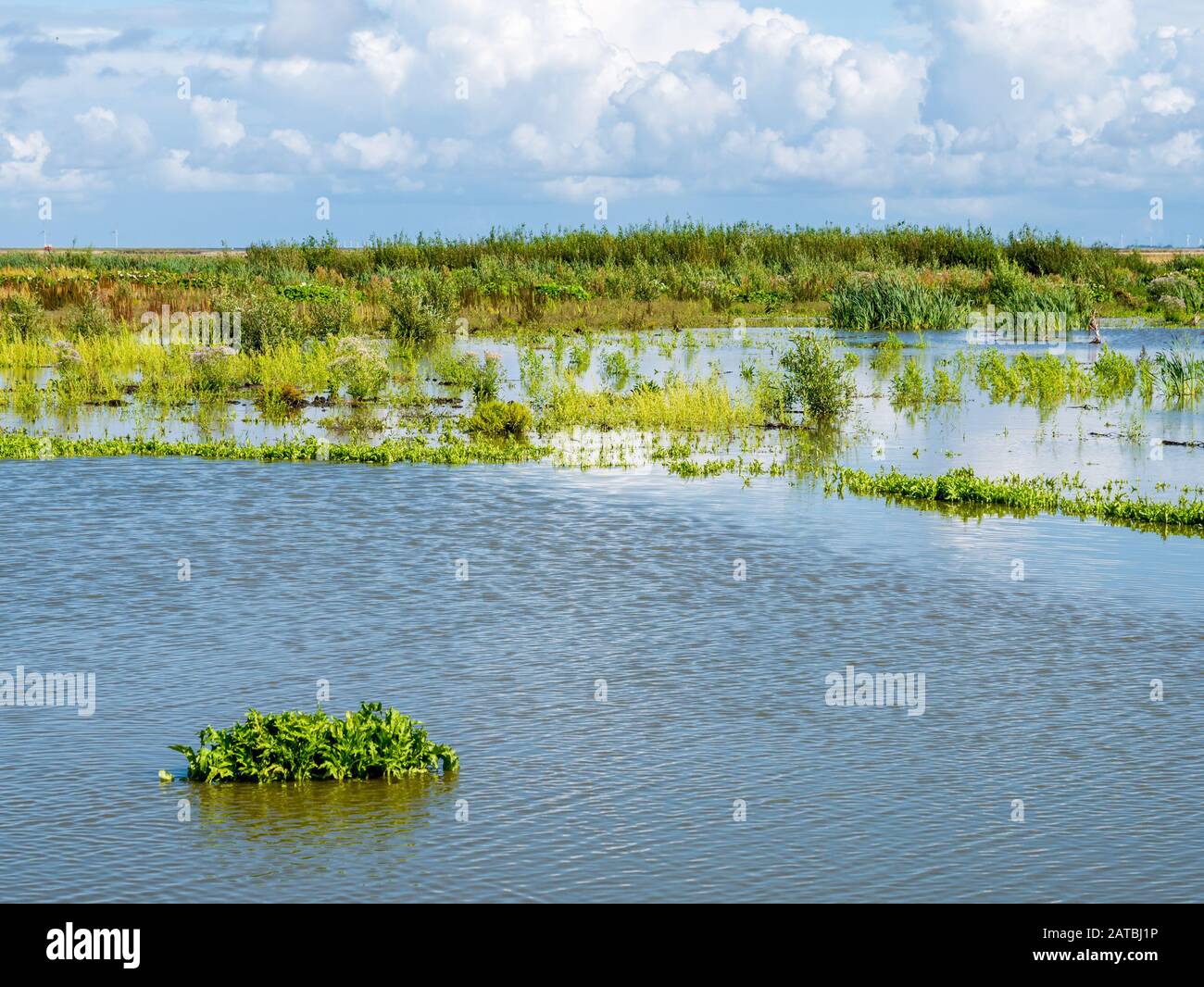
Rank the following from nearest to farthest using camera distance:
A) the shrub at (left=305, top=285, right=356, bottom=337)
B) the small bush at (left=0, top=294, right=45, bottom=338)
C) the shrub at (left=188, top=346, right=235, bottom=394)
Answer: the shrub at (left=188, top=346, right=235, bottom=394) → the small bush at (left=0, top=294, right=45, bottom=338) → the shrub at (left=305, top=285, right=356, bottom=337)

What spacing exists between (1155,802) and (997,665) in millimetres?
2730

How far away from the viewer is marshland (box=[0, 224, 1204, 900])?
7.48 metres

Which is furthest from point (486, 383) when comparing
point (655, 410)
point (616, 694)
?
point (616, 694)

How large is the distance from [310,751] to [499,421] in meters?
14.5

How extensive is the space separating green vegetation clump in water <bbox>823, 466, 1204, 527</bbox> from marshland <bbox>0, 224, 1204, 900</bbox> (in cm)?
5

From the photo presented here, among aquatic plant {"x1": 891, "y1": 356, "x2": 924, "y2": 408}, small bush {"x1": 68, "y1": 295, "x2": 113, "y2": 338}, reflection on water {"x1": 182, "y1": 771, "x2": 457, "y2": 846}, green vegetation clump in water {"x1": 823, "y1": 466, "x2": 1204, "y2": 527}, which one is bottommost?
reflection on water {"x1": 182, "y1": 771, "x2": 457, "y2": 846}

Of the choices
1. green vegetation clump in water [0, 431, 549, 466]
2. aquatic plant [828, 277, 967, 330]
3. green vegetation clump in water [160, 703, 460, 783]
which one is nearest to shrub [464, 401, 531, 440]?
green vegetation clump in water [0, 431, 549, 466]

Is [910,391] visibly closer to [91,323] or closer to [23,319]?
[91,323]

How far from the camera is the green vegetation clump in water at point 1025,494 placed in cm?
1622

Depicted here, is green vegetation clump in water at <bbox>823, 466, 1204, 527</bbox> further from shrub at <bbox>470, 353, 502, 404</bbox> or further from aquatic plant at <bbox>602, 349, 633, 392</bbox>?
aquatic plant at <bbox>602, 349, 633, 392</bbox>

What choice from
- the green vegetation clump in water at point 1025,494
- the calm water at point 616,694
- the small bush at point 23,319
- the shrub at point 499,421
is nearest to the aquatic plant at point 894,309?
the small bush at point 23,319

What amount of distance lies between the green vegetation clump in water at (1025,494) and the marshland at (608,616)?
0.05 metres

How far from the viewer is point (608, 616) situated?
1222 cm
